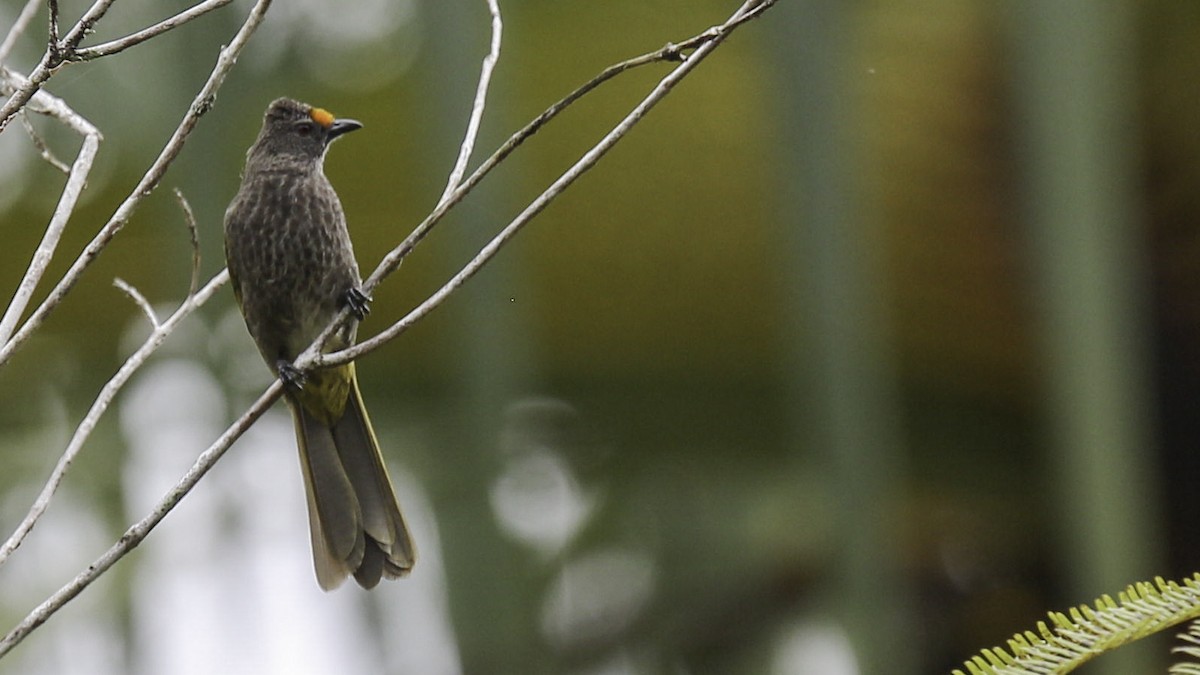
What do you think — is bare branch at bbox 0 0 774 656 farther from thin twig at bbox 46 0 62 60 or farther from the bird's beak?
the bird's beak

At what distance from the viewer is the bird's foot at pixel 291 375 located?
9.48 ft

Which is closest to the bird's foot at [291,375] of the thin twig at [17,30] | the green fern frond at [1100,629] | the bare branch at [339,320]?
the bare branch at [339,320]

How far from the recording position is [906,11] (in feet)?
20.1

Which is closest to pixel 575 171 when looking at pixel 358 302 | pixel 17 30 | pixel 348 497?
pixel 17 30

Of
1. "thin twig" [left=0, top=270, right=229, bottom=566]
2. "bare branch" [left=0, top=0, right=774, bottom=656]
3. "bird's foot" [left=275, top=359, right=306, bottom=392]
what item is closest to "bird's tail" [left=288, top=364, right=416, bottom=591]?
"bird's foot" [left=275, top=359, right=306, bottom=392]

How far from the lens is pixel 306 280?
3879mm

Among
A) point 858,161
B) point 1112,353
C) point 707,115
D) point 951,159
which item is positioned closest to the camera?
point 1112,353

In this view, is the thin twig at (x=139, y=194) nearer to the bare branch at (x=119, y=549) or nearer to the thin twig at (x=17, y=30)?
the bare branch at (x=119, y=549)

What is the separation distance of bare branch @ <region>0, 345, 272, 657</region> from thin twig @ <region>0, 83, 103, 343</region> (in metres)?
0.30

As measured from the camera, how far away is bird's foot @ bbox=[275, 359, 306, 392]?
2889 mm

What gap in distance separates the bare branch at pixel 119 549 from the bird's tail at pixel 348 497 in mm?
1096

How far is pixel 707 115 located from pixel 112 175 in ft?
8.38

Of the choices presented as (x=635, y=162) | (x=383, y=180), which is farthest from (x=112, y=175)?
(x=635, y=162)

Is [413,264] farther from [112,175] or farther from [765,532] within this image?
[765,532]
